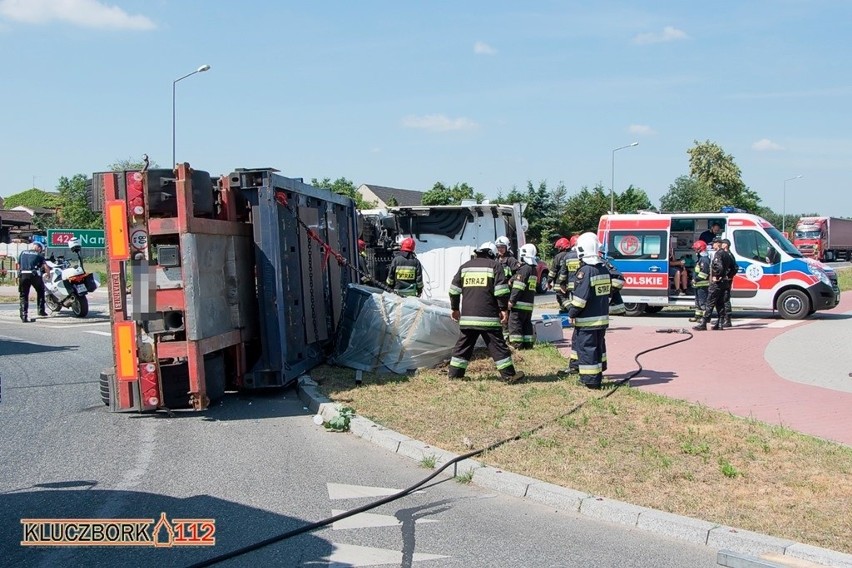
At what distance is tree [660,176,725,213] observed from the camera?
54531 millimetres

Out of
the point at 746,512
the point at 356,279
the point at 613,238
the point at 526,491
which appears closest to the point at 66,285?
the point at 356,279

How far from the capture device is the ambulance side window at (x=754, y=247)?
1752 cm

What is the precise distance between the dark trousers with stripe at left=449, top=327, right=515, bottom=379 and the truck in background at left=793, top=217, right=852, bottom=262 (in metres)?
47.5

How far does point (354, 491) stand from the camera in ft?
19.6

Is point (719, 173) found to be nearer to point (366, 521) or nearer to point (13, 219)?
point (13, 219)

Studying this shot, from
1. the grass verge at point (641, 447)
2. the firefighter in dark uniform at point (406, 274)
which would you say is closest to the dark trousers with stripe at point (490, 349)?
the grass verge at point (641, 447)

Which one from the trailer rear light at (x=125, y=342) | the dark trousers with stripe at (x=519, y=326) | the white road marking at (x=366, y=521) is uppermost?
the trailer rear light at (x=125, y=342)

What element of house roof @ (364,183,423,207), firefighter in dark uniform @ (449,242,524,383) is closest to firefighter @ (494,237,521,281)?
firefighter in dark uniform @ (449,242,524,383)

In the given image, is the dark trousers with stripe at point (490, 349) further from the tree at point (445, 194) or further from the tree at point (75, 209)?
the tree at point (75, 209)

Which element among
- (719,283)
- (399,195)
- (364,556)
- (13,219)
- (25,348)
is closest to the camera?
(364,556)

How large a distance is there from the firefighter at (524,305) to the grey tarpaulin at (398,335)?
1.40 metres

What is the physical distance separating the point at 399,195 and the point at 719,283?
220 ft

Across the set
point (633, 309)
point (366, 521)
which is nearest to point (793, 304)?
point (633, 309)

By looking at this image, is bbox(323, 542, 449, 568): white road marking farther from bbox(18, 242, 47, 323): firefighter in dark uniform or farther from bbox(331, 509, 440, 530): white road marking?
bbox(18, 242, 47, 323): firefighter in dark uniform
